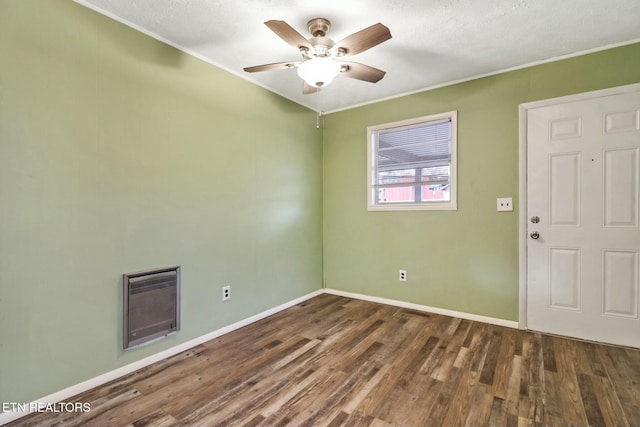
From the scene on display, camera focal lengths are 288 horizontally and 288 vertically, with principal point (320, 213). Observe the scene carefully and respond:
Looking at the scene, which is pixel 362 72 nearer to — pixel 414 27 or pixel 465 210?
pixel 414 27

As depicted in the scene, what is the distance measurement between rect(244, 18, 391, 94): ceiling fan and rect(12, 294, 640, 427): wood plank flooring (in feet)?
6.57

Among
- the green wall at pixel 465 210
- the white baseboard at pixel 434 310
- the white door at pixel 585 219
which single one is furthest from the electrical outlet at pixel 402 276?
the white door at pixel 585 219

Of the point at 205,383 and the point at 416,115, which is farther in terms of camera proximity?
the point at 416,115

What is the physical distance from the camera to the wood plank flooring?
5.20 feet

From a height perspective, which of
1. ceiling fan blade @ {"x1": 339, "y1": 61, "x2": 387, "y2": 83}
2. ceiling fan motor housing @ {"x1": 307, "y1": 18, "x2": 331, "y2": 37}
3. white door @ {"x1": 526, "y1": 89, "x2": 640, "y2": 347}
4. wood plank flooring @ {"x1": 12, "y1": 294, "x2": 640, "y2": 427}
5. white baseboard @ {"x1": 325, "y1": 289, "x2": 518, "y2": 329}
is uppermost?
ceiling fan motor housing @ {"x1": 307, "y1": 18, "x2": 331, "y2": 37}

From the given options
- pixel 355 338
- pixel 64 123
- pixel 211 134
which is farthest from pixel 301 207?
pixel 64 123

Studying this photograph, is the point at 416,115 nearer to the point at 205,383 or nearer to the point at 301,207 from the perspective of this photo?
the point at 301,207

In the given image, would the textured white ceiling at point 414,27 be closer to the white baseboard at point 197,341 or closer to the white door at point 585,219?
the white door at point 585,219

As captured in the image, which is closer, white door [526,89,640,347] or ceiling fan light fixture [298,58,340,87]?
ceiling fan light fixture [298,58,340,87]

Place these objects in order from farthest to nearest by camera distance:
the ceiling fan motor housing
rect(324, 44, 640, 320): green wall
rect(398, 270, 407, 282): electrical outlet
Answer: rect(398, 270, 407, 282): electrical outlet
rect(324, 44, 640, 320): green wall
the ceiling fan motor housing

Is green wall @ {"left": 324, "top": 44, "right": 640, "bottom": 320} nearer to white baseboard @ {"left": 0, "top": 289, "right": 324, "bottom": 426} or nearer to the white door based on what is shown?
the white door

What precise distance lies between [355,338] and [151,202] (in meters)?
2.03

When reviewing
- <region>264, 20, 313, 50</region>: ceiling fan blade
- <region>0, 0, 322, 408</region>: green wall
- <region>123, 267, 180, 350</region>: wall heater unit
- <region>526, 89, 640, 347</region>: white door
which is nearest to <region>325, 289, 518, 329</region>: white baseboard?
<region>526, 89, 640, 347</region>: white door

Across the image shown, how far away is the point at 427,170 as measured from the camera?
10.7 ft
